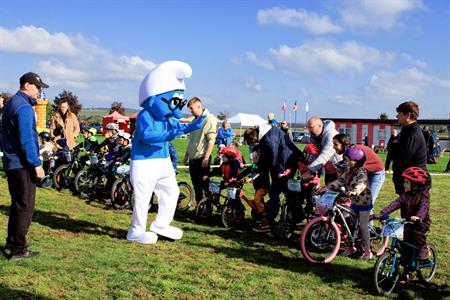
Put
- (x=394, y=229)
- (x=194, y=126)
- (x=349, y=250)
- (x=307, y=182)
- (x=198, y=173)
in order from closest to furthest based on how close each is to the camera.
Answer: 1. (x=394, y=229)
2. (x=349, y=250)
3. (x=194, y=126)
4. (x=307, y=182)
5. (x=198, y=173)

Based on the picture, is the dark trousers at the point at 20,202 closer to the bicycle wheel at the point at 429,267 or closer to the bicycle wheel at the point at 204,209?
the bicycle wheel at the point at 204,209

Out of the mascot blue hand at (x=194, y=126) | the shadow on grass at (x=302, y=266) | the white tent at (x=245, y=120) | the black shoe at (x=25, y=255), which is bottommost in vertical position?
the shadow on grass at (x=302, y=266)

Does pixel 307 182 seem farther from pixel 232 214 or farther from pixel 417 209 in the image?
pixel 417 209

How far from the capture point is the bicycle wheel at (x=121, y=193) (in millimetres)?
9428

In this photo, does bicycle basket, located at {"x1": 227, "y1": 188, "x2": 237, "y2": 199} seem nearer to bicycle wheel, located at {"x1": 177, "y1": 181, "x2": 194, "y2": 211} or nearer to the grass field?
the grass field

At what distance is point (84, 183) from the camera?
1072 centimetres

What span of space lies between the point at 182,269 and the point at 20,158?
7.43 feet

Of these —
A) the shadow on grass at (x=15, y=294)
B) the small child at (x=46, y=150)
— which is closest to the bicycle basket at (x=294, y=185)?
the shadow on grass at (x=15, y=294)

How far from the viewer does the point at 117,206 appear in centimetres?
945

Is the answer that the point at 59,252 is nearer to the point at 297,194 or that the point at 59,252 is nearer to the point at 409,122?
the point at 297,194

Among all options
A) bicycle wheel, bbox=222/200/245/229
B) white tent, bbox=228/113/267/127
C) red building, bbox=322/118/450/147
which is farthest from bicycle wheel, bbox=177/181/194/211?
white tent, bbox=228/113/267/127

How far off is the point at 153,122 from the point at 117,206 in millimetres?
3118

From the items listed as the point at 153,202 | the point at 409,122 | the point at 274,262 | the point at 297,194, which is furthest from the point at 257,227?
the point at 409,122

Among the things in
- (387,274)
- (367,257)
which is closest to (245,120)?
(367,257)
